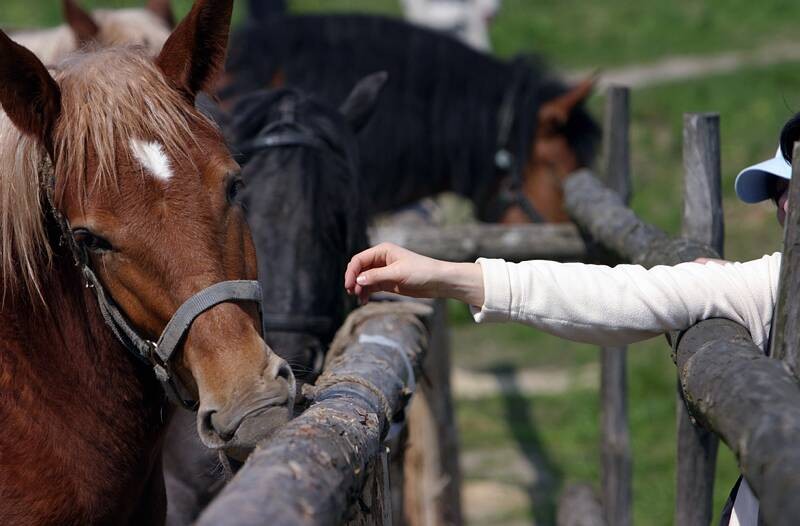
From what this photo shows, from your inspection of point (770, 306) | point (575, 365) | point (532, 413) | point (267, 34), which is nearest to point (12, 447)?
point (770, 306)

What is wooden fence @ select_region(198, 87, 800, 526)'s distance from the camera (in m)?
1.39

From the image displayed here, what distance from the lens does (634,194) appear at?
9.68 meters

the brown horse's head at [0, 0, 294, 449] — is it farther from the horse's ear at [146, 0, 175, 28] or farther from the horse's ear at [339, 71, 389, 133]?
the horse's ear at [146, 0, 175, 28]

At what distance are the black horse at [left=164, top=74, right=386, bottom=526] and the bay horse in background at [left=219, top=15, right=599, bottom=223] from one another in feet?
5.07

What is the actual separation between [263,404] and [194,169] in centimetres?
50

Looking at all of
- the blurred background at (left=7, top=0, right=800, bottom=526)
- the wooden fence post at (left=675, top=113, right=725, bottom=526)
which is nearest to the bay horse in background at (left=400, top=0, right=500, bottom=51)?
the blurred background at (left=7, top=0, right=800, bottom=526)

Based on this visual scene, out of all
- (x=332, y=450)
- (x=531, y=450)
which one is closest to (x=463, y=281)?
(x=332, y=450)

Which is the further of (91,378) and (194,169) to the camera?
(91,378)

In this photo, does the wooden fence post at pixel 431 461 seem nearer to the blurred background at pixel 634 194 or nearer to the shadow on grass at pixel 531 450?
the blurred background at pixel 634 194

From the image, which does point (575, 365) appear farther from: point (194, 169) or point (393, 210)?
point (194, 169)

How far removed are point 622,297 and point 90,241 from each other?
103 centimetres

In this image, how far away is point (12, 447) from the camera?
6.61 ft

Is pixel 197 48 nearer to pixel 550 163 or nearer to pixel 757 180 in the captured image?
pixel 757 180

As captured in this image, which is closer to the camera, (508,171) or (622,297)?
(622,297)
